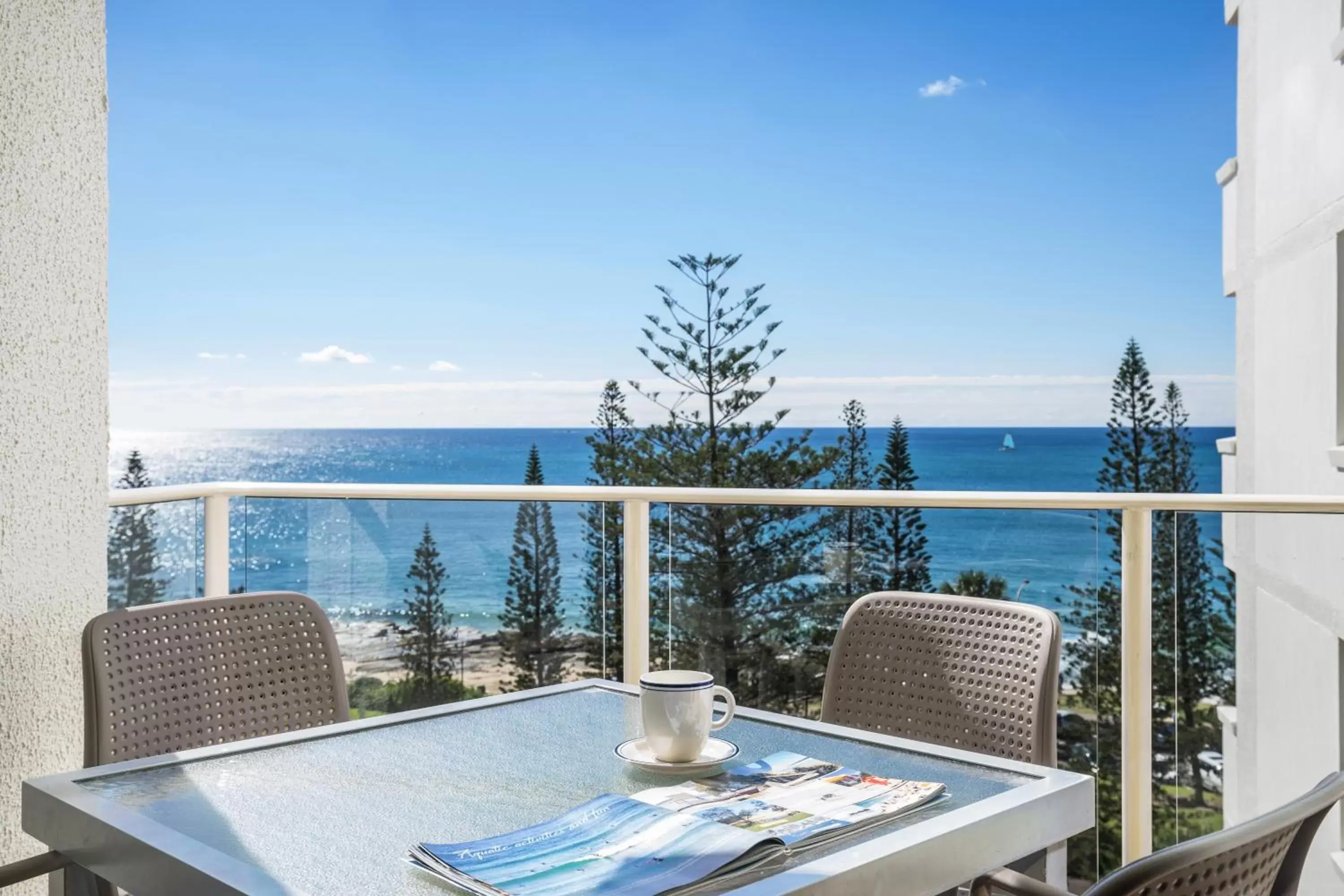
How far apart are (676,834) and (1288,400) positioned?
594 cm

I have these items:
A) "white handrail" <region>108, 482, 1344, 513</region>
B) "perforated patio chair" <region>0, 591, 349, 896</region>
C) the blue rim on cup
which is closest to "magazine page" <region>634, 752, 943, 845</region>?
the blue rim on cup

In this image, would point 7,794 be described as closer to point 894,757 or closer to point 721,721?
point 721,721

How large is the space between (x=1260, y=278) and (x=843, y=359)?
51.2 ft

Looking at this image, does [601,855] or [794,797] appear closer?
[601,855]

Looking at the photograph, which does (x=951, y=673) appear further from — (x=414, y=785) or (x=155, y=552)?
(x=155, y=552)

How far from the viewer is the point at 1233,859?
2.84 feet

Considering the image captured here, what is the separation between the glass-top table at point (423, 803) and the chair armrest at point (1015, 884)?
82mm

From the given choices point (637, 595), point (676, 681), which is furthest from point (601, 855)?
point (637, 595)

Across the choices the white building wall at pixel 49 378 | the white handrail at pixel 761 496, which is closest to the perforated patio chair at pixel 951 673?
the white handrail at pixel 761 496

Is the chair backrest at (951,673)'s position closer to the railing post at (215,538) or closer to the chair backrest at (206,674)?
Result: the chair backrest at (206,674)

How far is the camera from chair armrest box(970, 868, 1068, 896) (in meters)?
1.34

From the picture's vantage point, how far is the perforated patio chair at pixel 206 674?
1.80m

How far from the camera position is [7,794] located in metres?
2.09

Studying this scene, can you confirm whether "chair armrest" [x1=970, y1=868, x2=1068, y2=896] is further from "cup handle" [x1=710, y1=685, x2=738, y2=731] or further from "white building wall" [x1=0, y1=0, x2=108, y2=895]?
"white building wall" [x1=0, y1=0, x2=108, y2=895]
